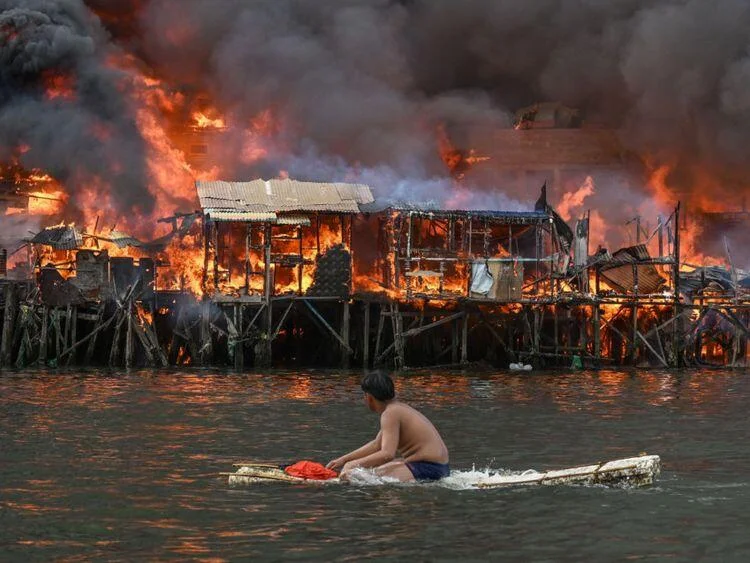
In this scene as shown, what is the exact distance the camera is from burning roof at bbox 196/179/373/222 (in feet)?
144

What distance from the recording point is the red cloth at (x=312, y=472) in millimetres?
15805

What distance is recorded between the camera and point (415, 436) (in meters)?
15.4

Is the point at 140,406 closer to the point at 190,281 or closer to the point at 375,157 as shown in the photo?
the point at 190,281

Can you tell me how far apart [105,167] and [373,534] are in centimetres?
4281

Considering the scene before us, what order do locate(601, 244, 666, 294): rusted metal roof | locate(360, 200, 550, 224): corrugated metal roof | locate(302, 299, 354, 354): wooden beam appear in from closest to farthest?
locate(302, 299, 354, 354): wooden beam < locate(360, 200, 550, 224): corrugated metal roof < locate(601, 244, 666, 294): rusted metal roof

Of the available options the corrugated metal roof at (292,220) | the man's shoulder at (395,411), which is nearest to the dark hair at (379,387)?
the man's shoulder at (395,411)

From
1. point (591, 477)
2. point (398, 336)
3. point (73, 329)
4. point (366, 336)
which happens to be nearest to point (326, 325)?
point (366, 336)

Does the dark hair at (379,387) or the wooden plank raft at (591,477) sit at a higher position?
the dark hair at (379,387)

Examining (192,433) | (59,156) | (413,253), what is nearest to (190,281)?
(413,253)

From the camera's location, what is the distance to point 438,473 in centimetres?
1577

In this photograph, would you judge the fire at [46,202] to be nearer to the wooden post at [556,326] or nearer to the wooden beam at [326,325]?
the wooden beam at [326,325]

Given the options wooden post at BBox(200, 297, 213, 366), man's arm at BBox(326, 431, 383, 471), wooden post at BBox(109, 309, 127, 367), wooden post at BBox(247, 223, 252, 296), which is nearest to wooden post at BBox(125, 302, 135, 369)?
wooden post at BBox(109, 309, 127, 367)

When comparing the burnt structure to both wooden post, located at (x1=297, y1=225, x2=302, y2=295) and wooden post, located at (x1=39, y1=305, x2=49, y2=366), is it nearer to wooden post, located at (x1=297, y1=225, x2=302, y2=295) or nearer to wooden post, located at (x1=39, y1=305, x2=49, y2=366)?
wooden post, located at (x1=39, y1=305, x2=49, y2=366)

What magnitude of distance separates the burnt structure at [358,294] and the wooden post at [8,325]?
65 mm
